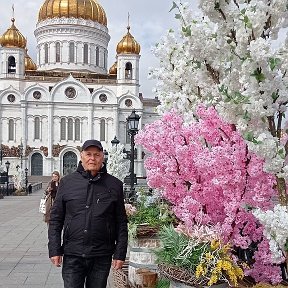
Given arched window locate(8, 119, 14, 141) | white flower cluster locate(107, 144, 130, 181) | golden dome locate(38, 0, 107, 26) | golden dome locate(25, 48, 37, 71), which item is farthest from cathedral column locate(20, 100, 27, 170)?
white flower cluster locate(107, 144, 130, 181)

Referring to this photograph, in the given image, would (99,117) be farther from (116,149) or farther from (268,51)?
(268,51)

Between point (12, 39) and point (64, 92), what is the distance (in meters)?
8.85

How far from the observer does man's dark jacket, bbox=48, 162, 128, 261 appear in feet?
14.0

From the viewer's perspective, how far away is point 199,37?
4.40 m

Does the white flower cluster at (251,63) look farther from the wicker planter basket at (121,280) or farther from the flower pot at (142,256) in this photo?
the wicker planter basket at (121,280)

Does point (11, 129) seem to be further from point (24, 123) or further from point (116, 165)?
point (116, 165)

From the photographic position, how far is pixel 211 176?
5.09 metres

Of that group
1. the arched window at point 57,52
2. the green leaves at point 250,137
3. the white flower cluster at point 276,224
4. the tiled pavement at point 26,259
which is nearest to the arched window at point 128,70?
the arched window at point 57,52

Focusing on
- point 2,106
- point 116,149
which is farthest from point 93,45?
point 116,149

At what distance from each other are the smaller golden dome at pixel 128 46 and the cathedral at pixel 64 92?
7cm

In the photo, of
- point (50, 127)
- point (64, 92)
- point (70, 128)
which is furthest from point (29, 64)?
point (70, 128)

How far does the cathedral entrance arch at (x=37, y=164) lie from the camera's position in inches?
2338

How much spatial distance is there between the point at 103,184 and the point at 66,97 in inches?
2279

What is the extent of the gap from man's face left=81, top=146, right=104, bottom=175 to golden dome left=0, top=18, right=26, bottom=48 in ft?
197
